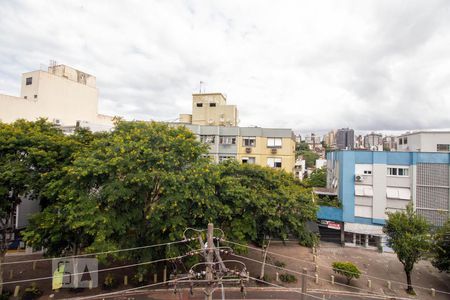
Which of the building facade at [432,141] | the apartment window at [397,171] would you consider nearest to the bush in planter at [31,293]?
the apartment window at [397,171]

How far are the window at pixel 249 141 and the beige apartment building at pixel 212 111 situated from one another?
512cm

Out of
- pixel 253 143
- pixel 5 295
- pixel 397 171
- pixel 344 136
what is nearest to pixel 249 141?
pixel 253 143

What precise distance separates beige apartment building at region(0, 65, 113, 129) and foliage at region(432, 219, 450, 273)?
3725cm

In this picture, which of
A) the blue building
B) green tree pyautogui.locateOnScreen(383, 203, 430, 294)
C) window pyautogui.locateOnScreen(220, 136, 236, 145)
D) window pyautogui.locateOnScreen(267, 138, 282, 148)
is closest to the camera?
green tree pyautogui.locateOnScreen(383, 203, 430, 294)

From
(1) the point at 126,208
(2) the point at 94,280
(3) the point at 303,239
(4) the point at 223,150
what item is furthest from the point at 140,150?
(4) the point at 223,150

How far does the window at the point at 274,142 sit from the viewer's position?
32.5m

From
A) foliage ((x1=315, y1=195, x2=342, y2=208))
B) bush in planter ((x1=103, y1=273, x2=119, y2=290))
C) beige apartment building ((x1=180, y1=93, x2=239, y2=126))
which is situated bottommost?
bush in planter ((x1=103, y1=273, x2=119, y2=290))

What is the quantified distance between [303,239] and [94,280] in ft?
52.0

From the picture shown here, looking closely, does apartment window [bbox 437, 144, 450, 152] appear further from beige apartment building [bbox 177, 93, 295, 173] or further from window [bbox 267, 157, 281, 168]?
window [bbox 267, 157, 281, 168]

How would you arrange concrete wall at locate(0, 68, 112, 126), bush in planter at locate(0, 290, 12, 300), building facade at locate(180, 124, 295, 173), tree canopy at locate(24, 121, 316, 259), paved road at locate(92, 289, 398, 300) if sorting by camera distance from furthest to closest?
building facade at locate(180, 124, 295, 173) < concrete wall at locate(0, 68, 112, 126) < paved road at locate(92, 289, 398, 300) < bush in planter at locate(0, 290, 12, 300) < tree canopy at locate(24, 121, 316, 259)

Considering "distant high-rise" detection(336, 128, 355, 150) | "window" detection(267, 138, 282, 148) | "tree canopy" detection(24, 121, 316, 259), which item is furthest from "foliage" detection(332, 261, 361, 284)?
"distant high-rise" detection(336, 128, 355, 150)

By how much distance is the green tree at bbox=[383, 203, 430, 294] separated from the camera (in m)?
19.5

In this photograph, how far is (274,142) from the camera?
32656mm

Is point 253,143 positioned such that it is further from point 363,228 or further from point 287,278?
point 287,278
